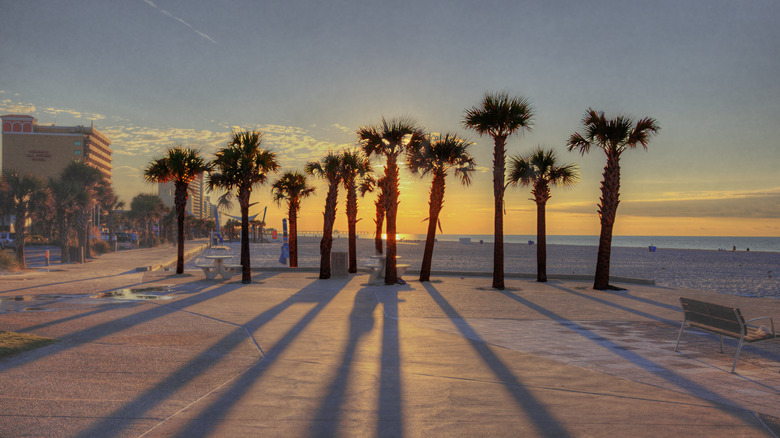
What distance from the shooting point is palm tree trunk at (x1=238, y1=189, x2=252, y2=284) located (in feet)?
71.4

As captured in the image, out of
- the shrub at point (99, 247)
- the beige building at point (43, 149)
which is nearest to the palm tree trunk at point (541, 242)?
the shrub at point (99, 247)

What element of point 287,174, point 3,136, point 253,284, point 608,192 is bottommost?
point 253,284

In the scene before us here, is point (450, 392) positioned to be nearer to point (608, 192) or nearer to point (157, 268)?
point (608, 192)

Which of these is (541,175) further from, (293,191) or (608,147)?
(293,191)

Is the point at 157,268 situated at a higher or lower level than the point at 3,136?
lower

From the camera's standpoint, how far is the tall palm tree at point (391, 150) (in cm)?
2198

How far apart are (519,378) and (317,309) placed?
7851 millimetres

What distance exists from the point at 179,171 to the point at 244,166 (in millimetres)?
5014

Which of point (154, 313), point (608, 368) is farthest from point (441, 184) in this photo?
point (608, 368)

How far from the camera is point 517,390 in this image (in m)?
6.28

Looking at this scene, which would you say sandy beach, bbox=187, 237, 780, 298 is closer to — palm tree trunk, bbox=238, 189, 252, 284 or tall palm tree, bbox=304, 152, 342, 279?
tall palm tree, bbox=304, 152, 342, 279

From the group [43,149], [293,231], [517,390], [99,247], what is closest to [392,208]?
[293,231]

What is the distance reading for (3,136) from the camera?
655ft

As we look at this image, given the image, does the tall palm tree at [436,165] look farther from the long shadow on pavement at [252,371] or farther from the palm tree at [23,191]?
the palm tree at [23,191]
